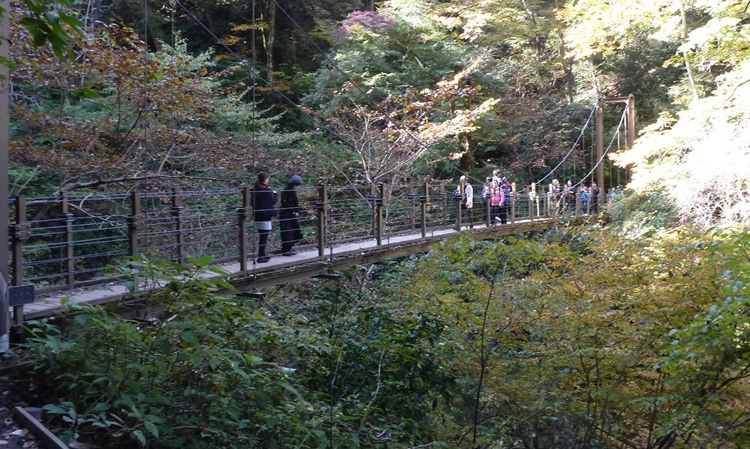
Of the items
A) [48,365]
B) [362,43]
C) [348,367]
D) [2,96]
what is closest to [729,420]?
[348,367]

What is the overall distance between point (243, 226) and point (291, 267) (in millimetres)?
925

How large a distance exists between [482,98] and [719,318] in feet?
57.3

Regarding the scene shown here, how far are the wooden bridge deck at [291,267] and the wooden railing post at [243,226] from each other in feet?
0.33

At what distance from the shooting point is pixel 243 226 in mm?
6961

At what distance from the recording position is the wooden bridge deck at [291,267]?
195 inches

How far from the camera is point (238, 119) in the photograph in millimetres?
14352

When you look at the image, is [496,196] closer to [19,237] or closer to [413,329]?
[413,329]

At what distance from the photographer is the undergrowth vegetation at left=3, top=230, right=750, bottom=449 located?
3.18 m

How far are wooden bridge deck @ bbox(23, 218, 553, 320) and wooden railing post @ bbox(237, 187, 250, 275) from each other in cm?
10

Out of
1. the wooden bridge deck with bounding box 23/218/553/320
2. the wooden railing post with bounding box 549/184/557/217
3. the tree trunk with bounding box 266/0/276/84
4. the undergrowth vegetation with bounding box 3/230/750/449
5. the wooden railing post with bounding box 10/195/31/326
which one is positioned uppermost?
the tree trunk with bounding box 266/0/276/84

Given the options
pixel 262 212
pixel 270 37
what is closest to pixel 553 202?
pixel 270 37

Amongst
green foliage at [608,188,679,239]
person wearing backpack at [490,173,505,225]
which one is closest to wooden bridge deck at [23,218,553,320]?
person wearing backpack at [490,173,505,225]

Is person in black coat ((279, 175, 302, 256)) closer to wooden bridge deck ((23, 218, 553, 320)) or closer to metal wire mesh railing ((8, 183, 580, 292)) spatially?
metal wire mesh railing ((8, 183, 580, 292))

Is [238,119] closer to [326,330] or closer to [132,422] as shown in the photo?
[326,330]
